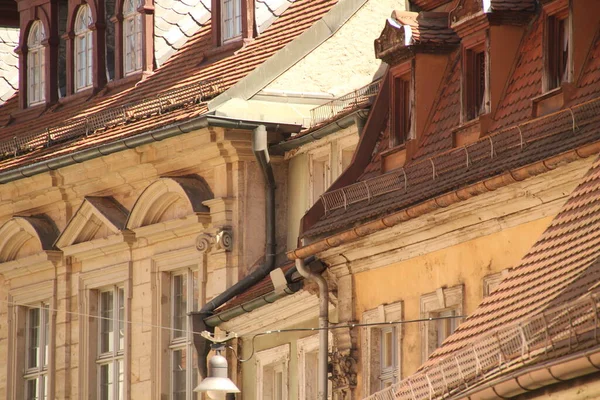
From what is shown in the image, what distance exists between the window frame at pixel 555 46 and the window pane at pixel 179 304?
10.1 metres

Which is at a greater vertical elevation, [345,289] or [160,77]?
[160,77]

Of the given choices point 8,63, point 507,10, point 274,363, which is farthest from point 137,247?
point 507,10

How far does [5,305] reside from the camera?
3975cm

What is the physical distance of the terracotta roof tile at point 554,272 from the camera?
20312 millimetres

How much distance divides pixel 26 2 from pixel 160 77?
4.48 meters

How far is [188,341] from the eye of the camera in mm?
35438

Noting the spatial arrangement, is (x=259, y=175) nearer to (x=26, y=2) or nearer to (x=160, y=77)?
(x=160, y=77)

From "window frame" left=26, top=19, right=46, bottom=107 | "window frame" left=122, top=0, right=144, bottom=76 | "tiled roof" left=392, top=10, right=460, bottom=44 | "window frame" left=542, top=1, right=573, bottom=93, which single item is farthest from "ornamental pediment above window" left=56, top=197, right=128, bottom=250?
"window frame" left=542, top=1, right=573, bottom=93

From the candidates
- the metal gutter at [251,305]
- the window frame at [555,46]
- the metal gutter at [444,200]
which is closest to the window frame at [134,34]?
the metal gutter at [251,305]

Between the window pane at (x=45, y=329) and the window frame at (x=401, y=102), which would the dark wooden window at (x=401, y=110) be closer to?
the window frame at (x=401, y=102)

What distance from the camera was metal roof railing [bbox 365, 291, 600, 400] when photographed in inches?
750

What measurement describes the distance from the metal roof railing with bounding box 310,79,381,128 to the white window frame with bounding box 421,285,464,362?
14.5ft

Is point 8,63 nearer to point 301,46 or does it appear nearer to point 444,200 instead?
point 301,46

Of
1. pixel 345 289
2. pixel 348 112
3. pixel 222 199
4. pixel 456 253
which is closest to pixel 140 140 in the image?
pixel 222 199
